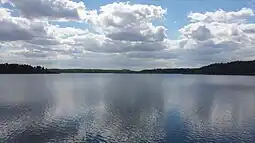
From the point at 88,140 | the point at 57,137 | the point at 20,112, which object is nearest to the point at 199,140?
the point at 88,140

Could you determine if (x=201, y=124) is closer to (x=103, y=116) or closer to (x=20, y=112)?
(x=103, y=116)

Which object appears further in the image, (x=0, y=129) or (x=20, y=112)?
(x=20, y=112)

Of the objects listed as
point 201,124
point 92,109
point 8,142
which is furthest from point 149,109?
point 8,142

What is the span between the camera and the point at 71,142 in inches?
1396

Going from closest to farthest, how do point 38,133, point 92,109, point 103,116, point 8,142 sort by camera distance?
point 8,142, point 38,133, point 103,116, point 92,109

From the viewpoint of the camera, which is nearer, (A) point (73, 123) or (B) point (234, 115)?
(A) point (73, 123)

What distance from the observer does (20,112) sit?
2197 inches

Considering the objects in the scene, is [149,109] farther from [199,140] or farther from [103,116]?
[199,140]

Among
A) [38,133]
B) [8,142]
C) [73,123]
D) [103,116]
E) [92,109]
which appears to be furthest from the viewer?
[92,109]

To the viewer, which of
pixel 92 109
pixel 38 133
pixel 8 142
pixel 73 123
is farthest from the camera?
pixel 92 109

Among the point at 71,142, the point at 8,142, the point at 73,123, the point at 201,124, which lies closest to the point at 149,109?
the point at 201,124

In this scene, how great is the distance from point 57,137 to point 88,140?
14.8ft

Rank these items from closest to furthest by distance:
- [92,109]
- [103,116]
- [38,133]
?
[38,133] → [103,116] → [92,109]

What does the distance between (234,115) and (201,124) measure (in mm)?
12575
